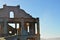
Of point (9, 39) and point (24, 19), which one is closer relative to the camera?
point (9, 39)

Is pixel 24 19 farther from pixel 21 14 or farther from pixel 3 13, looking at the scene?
pixel 3 13

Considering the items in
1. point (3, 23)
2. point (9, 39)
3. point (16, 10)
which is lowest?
point (9, 39)

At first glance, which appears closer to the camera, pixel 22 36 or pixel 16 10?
pixel 22 36

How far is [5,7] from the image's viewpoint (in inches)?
1395

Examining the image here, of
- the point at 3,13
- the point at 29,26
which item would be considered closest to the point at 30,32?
the point at 29,26

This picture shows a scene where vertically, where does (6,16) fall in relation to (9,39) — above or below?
above

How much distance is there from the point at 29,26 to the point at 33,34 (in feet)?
9.55

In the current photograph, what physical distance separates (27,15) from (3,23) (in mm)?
4338

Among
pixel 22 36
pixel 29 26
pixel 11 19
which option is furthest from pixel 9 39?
pixel 29 26

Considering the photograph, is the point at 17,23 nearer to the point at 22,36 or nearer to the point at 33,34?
the point at 33,34

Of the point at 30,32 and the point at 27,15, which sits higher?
the point at 27,15

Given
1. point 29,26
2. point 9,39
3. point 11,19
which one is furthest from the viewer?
point 29,26

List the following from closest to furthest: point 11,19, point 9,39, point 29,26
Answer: point 9,39 → point 11,19 → point 29,26

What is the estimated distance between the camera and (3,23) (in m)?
34.9
